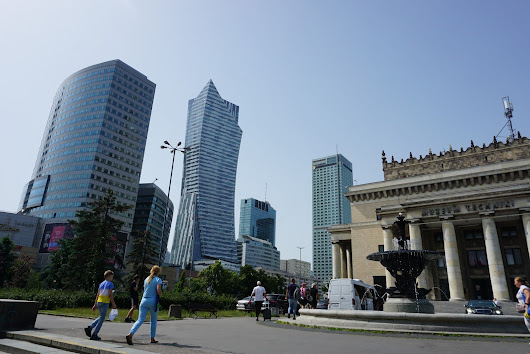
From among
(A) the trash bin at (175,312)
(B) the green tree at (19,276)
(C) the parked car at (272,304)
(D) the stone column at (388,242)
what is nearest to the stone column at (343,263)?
(D) the stone column at (388,242)

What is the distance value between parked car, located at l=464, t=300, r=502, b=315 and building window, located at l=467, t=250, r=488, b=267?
54.0 ft

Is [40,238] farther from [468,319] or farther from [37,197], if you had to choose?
[468,319]

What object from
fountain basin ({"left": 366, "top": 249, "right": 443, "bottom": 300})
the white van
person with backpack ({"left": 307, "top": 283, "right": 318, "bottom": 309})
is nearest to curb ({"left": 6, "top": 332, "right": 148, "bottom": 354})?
person with backpack ({"left": 307, "top": 283, "right": 318, "bottom": 309})

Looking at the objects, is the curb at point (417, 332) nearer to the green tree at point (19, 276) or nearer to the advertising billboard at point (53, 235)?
the green tree at point (19, 276)

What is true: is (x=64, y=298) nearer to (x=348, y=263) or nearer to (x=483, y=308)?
(x=483, y=308)

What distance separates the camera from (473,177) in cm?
3944

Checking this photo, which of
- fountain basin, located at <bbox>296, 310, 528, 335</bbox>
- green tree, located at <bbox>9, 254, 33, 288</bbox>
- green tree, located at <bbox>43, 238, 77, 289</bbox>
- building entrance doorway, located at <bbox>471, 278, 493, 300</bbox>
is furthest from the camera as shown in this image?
green tree, located at <bbox>9, 254, 33, 288</bbox>

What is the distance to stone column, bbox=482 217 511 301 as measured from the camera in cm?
2933

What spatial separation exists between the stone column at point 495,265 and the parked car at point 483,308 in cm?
835

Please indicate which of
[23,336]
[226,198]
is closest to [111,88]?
[226,198]

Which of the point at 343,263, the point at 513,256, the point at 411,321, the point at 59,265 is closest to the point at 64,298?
the point at 411,321

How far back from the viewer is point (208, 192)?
178250 millimetres

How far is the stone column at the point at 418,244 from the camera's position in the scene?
33438mm

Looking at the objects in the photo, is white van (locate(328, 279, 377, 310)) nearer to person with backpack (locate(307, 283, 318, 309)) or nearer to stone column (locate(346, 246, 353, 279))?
person with backpack (locate(307, 283, 318, 309))
